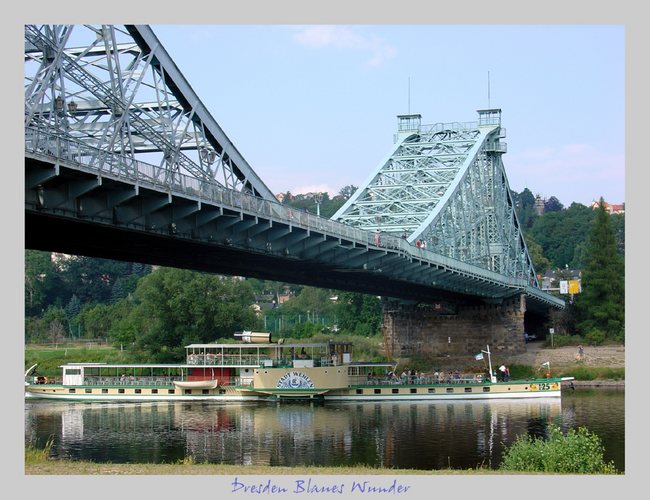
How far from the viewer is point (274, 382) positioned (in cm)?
6675

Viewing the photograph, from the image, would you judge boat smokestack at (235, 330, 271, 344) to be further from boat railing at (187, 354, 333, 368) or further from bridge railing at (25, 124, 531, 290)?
Answer: bridge railing at (25, 124, 531, 290)

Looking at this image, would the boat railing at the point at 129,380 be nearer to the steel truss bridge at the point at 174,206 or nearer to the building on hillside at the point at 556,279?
the steel truss bridge at the point at 174,206

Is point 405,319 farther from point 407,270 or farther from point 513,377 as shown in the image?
point 407,270

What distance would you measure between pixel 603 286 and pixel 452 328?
13.9m

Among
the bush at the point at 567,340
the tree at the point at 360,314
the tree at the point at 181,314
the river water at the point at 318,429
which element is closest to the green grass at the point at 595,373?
the river water at the point at 318,429

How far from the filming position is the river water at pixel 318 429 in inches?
1615

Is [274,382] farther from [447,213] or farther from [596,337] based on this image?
[596,337]

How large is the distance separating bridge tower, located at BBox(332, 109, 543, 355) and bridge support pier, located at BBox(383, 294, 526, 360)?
3.4 inches

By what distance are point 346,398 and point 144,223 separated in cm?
2890

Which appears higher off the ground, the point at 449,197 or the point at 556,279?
the point at 449,197

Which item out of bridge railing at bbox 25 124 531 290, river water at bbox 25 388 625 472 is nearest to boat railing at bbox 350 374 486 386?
river water at bbox 25 388 625 472

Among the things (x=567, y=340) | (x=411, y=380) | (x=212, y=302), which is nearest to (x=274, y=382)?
(x=411, y=380)

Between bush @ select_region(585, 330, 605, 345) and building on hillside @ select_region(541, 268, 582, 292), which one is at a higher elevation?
building on hillside @ select_region(541, 268, 582, 292)

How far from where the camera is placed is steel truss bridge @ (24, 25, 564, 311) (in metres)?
36.8
